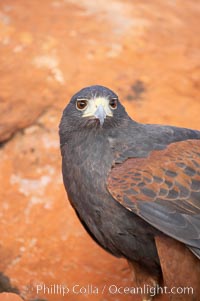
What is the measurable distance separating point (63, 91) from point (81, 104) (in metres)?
2.82

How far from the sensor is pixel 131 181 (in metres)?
5.46

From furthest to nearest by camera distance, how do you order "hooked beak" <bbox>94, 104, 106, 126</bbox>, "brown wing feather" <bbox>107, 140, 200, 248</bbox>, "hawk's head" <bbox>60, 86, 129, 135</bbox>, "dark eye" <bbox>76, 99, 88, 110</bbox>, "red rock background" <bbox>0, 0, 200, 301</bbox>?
"red rock background" <bbox>0, 0, 200, 301</bbox> < "dark eye" <bbox>76, 99, 88, 110</bbox> < "hawk's head" <bbox>60, 86, 129, 135</bbox> < "hooked beak" <bbox>94, 104, 106, 126</bbox> < "brown wing feather" <bbox>107, 140, 200, 248</bbox>

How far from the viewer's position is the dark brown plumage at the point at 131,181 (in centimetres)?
543

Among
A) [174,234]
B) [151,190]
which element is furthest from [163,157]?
[174,234]

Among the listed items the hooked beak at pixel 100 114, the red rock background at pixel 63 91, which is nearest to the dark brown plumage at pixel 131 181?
the hooked beak at pixel 100 114

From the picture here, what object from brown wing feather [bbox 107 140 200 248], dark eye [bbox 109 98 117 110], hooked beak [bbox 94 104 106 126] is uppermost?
dark eye [bbox 109 98 117 110]

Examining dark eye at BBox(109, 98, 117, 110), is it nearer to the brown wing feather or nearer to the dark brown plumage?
the dark brown plumage

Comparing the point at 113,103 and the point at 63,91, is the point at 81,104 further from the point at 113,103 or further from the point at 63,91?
the point at 63,91

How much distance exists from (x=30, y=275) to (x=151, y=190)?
2.11 metres

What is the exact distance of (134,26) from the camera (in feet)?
31.1

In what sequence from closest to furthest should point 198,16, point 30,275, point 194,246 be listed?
point 194,246
point 30,275
point 198,16

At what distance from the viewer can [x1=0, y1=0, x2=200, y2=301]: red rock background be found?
703cm

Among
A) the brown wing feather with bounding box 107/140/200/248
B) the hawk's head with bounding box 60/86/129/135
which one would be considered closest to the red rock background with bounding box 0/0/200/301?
the brown wing feather with bounding box 107/140/200/248

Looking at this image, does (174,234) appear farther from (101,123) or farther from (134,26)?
(134,26)
